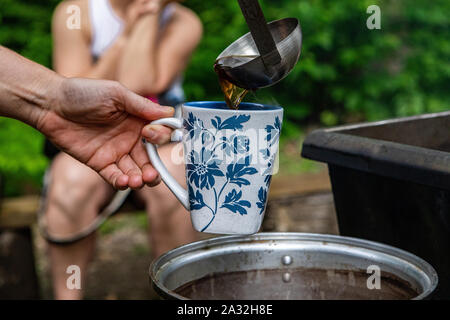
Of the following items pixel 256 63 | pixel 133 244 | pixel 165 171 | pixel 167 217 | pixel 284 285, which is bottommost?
pixel 133 244

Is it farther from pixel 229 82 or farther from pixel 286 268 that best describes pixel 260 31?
pixel 286 268

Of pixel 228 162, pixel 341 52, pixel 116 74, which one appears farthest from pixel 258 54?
pixel 341 52

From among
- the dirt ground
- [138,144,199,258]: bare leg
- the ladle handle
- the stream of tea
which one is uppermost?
the ladle handle

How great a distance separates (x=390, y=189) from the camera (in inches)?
58.1

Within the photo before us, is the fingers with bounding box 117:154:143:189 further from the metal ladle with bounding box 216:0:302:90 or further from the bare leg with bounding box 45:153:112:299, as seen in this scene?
the bare leg with bounding box 45:153:112:299

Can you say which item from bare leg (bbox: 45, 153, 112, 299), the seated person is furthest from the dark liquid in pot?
bare leg (bbox: 45, 153, 112, 299)

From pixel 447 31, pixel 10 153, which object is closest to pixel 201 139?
pixel 10 153

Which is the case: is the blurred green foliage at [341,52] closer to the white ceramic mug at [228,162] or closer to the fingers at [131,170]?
the fingers at [131,170]

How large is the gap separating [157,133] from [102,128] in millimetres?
411

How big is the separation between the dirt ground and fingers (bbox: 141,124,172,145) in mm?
2004

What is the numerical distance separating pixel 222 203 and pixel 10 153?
2777mm

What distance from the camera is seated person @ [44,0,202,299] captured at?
9.10 feet

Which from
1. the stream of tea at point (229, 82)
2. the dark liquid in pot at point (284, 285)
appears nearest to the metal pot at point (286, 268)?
the dark liquid in pot at point (284, 285)

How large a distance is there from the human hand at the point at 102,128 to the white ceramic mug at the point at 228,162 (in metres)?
0.29
